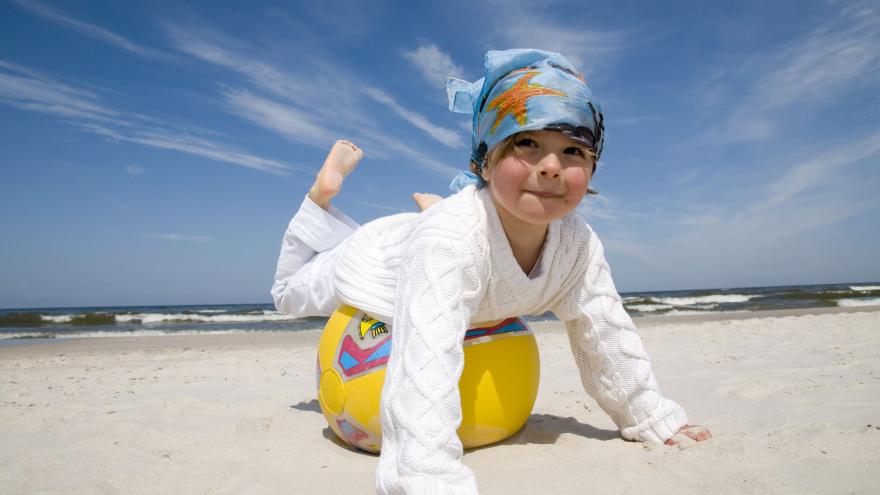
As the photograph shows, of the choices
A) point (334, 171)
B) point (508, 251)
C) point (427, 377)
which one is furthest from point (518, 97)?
point (334, 171)

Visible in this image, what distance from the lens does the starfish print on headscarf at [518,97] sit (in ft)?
6.35

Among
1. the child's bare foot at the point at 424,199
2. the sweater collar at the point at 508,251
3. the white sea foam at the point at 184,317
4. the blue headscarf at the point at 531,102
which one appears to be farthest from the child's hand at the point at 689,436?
the white sea foam at the point at 184,317

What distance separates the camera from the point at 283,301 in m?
3.47

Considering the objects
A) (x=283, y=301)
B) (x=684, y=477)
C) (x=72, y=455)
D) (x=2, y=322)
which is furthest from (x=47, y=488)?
(x=2, y=322)

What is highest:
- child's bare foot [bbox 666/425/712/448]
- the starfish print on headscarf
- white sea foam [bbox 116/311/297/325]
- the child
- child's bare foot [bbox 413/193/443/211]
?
the starfish print on headscarf

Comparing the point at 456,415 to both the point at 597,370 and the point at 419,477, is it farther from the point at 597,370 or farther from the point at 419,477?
the point at 597,370

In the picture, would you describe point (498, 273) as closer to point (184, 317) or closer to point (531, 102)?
point (531, 102)

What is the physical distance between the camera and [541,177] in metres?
1.90

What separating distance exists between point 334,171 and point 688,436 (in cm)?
249

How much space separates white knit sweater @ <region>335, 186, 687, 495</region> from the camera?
5.16 feet

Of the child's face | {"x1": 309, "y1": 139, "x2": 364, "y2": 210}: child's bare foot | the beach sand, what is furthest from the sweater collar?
{"x1": 309, "y1": 139, "x2": 364, "y2": 210}: child's bare foot

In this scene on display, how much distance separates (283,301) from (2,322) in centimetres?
1958

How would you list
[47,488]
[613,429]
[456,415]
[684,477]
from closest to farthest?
[456,415], [684,477], [47,488], [613,429]

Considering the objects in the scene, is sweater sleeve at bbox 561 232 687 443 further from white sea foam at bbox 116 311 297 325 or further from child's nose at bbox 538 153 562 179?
white sea foam at bbox 116 311 297 325
